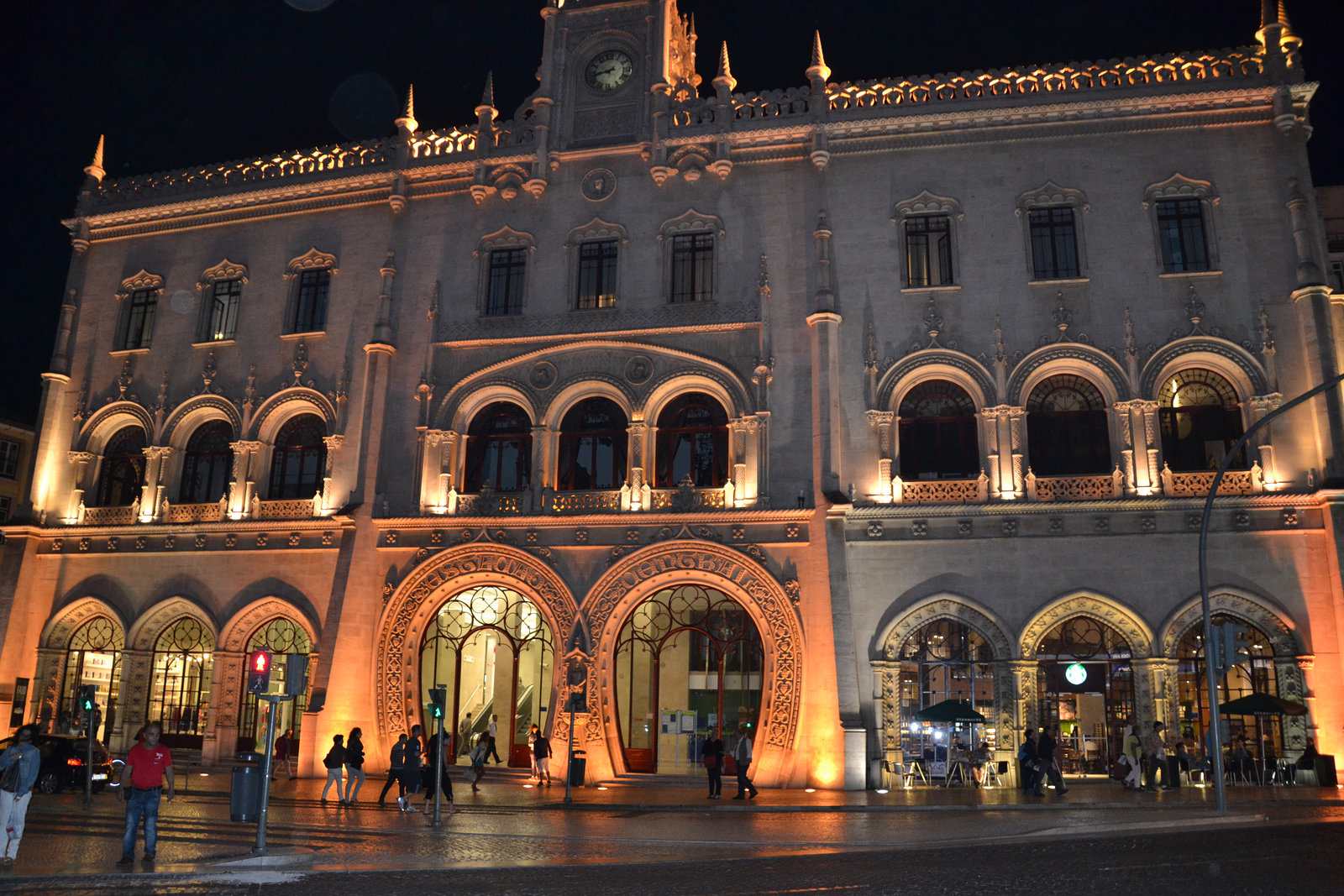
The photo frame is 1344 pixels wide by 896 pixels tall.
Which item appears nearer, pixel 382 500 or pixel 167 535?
pixel 382 500

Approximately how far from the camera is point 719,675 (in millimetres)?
28078

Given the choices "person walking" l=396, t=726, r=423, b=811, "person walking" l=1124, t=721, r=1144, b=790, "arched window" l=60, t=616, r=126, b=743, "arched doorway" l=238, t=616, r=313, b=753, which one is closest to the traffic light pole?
"person walking" l=396, t=726, r=423, b=811

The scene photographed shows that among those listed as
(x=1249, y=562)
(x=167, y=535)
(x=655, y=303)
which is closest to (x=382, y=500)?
(x=167, y=535)

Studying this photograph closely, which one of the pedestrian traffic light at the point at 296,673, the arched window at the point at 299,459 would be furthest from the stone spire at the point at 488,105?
the pedestrian traffic light at the point at 296,673

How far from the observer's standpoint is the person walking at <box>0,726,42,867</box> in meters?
13.4

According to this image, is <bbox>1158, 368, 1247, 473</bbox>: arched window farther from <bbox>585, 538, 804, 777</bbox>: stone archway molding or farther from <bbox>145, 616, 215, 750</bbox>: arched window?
<bbox>145, 616, 215, 750</bbox>: arched window

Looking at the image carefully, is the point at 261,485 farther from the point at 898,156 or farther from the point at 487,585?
the point at 898,156

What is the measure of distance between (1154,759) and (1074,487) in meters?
6.67

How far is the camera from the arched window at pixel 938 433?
90.9 ft

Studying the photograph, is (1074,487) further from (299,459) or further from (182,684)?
(182,684)

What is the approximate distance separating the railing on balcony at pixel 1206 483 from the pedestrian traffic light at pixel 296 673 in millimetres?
20218

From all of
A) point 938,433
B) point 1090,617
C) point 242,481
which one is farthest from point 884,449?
point 242,481

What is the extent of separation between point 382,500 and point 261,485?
4629mm

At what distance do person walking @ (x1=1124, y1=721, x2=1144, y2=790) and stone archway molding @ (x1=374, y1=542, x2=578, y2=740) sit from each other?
1421 cm
